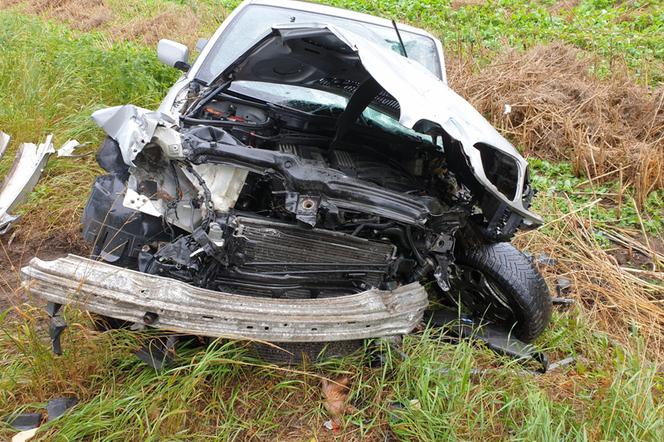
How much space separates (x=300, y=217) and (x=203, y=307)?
1.73ft

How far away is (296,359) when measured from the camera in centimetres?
238

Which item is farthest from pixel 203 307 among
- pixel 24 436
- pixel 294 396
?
pixel 24 436

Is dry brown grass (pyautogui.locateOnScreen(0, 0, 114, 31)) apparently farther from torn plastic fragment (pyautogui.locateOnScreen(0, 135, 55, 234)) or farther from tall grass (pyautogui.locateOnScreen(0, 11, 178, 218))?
torn plastic fragment (pyautogui.locateOnScreen(0, 135, 55, 234))

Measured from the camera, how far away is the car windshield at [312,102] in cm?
297

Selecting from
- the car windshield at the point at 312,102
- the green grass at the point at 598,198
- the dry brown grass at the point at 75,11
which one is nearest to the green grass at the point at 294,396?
the car windshield at the point at 312,102

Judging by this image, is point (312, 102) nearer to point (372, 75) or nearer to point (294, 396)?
point (372, 75)

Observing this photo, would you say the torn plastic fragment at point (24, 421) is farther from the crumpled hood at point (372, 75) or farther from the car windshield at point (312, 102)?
the car windshield at point (312, 102)

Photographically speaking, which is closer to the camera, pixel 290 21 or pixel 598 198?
pixel 290 21

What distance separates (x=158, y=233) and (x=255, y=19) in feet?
6.42

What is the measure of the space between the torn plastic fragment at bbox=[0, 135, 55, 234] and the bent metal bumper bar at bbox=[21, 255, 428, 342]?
1784 mm

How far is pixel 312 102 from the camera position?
122 inches

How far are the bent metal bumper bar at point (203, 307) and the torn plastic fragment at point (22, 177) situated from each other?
1.78 meters

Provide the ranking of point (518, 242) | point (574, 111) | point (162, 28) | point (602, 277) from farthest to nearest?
point (162, 28) < point (574, 111) < point (518, 242) < point (602, 277)

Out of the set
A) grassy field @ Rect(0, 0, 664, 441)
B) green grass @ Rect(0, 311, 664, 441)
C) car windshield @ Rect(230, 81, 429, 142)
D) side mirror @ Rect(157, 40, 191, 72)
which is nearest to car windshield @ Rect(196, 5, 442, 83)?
side mirror @ Rect(157, 40, 191, 72)
